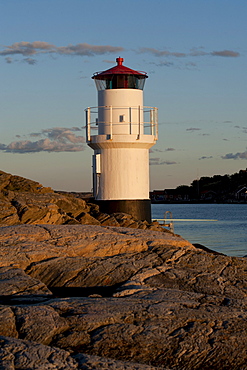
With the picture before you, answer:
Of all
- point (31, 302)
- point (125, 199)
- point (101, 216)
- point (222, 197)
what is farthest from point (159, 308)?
point (222, 197)

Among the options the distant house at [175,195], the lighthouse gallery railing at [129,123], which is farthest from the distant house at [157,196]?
the lighthouse gallery railing at [129,123]

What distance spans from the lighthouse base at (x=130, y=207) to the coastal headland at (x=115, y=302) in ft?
25.0

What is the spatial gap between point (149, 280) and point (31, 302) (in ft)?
7.47

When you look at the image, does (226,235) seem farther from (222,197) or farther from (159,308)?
(222,197)

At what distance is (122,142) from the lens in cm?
1827

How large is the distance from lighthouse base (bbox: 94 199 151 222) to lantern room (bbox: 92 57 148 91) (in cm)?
364

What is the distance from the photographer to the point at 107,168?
18.6 m

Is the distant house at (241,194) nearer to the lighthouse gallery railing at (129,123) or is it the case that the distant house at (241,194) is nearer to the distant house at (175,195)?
the distant house at (175,195)

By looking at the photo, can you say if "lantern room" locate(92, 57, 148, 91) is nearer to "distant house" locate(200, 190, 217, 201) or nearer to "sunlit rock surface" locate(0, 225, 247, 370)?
"sunlit rock surface" locate(0, 225, 247, 370)

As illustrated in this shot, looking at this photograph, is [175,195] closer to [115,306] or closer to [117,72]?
[117,72]

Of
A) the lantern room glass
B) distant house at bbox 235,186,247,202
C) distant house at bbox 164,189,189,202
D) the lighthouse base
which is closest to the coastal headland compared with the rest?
the lighthouse base

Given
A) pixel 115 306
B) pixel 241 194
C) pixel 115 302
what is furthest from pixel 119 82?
pixel 241 194

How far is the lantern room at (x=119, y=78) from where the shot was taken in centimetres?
1850

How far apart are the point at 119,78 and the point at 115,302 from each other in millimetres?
13046
